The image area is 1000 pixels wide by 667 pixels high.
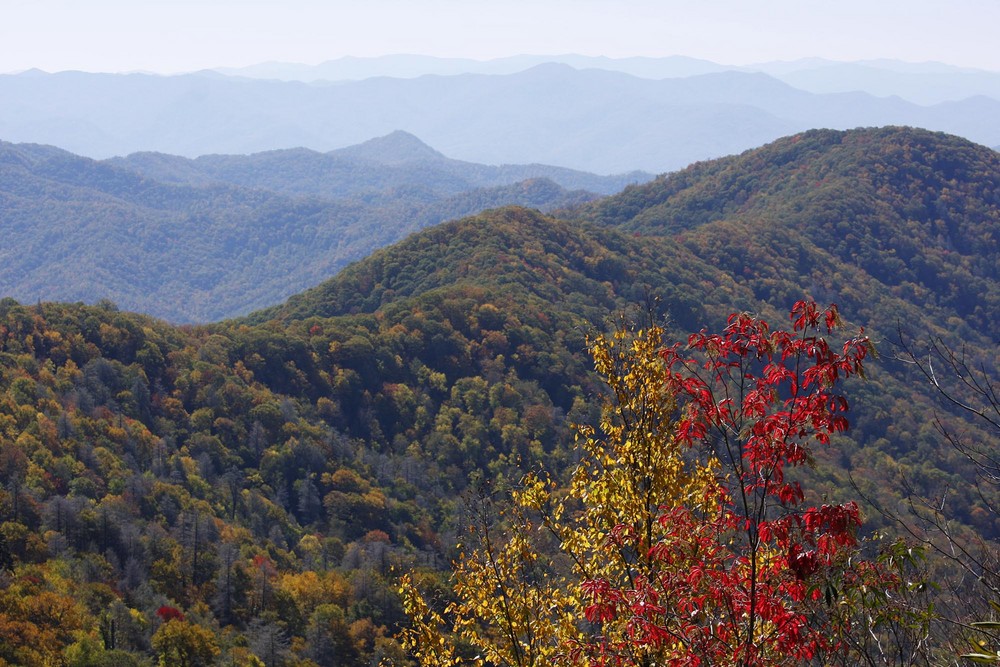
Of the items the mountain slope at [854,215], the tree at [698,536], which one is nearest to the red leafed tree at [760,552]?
the tree at [698,536]

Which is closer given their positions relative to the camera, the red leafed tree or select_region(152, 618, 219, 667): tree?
the red leafed tree

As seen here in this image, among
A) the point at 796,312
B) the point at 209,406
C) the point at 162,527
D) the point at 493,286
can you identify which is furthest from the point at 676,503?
the point at 493,286

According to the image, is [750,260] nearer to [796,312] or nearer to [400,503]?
[400,503]

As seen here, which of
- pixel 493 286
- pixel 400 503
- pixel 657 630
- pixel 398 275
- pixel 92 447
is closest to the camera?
pixel 657 630

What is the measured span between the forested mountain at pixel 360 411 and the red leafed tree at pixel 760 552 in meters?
0.54

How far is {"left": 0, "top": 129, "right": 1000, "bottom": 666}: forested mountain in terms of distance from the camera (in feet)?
101

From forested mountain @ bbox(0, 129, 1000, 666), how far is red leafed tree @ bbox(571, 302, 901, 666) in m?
0.54

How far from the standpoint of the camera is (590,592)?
675cm

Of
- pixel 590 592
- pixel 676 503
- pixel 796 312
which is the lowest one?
pixel 590 592

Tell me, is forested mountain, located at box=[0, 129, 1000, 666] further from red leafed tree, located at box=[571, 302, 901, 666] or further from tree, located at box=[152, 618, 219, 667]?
red leafed tree, located at box=[571, 302, 901, 666]

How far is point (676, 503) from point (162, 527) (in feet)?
113

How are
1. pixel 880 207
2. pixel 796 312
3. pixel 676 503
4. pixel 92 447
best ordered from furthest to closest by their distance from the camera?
pixel 880 207 < pixel 92 447 < pixel 676 503 < pixel 796 312

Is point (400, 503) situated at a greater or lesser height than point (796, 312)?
lesser

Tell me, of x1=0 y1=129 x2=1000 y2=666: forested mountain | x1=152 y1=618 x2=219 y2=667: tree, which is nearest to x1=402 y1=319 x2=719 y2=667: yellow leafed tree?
x1=0 y1=129 x2=1000 y2=666: forested mountain
